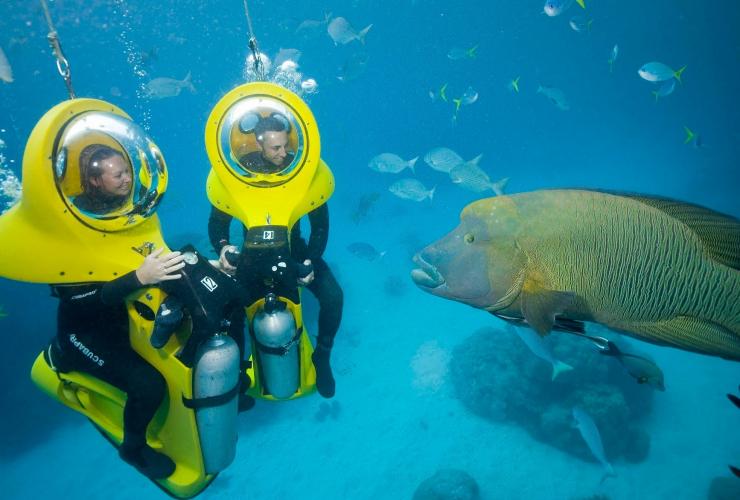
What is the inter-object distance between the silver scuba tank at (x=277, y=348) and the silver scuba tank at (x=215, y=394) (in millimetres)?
230

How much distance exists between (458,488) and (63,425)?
12.5 m

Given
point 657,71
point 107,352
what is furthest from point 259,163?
point 657,71

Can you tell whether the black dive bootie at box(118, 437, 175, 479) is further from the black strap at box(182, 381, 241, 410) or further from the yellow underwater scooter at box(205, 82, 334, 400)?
the yellow underwater scooter at box(205, 82, 334, 400)

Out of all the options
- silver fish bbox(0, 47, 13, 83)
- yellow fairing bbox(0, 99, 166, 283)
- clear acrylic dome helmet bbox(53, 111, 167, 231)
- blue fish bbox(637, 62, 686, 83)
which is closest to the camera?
yellow fairing bbox(0, 99, 166, 283)

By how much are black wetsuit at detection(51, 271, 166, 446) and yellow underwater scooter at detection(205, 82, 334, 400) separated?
2.44 ft

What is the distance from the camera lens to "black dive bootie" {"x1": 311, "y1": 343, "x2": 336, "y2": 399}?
3.48 m

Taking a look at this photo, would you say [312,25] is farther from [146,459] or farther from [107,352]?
[146,459]

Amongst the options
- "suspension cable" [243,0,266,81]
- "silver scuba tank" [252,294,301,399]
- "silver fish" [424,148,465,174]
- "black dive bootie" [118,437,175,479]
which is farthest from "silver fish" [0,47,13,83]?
"silver fish" [424,148,465,174]

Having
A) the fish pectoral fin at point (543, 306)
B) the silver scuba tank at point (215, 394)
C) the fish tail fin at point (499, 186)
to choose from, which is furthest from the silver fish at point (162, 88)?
the fish pectoral fin at point (543, 306)

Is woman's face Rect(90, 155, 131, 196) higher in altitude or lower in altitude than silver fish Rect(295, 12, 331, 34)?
lower

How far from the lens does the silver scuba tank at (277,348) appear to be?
8.21 feet

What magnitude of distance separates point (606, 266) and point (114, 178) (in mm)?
2685

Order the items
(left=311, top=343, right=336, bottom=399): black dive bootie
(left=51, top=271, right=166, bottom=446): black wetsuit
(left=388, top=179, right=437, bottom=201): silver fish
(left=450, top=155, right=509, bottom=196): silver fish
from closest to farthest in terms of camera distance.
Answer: (left=51, top=271, right=166, bottom=446): black wetsuit, (left=311, top=343, right=336, bottom=399): black dive bootie, (left=450, top=155, right=509, bottom=196): silver fish, (left=388, top=179, right=437, bottom=201): silver fish

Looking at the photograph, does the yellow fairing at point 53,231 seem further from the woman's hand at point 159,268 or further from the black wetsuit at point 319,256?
the black wetsuit at point 319,256
